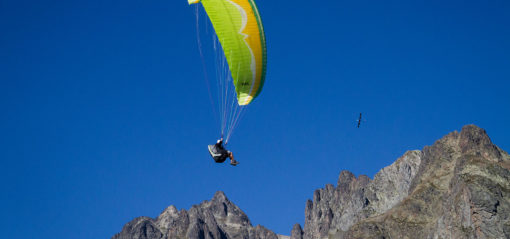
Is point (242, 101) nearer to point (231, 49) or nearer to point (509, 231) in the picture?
point (231, 49)

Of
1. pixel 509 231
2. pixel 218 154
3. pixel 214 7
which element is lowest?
pixel 218 154

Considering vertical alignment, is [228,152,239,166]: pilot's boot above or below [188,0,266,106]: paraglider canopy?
below

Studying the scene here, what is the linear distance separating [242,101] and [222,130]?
6.16 m

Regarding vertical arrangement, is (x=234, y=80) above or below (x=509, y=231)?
below

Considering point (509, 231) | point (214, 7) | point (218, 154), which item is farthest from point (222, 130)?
point (509, 231)

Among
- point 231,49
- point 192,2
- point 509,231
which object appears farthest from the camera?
point 509,231

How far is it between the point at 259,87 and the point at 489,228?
14833 centimetres

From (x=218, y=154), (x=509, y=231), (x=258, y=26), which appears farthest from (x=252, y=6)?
(x=509, y=231)

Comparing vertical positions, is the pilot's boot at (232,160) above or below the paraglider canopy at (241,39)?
below

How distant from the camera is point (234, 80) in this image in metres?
64.1

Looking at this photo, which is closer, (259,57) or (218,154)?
(218,154)

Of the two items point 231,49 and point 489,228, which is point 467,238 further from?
point 231,49

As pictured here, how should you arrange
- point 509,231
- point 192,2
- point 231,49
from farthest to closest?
1. point 509,231
2. point 231,49
3. point 192,2

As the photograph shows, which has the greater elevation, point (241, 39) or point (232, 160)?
point (241, 39)
